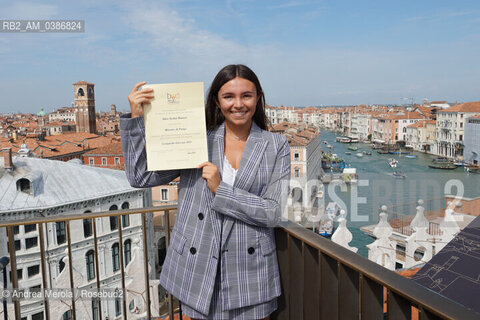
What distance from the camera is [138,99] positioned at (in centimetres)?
94

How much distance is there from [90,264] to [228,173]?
36.5ft

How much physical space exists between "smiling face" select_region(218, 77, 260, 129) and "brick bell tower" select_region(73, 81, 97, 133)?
126 ft

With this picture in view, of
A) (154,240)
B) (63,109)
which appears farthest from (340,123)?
(154,240)

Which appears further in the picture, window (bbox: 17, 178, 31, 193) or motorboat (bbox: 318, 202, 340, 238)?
motorboat (bbox: 318, 202, 340, 238)

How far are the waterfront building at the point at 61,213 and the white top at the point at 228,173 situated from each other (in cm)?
925

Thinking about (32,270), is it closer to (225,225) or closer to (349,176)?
(225,225)

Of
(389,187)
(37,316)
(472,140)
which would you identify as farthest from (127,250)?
(472,140)

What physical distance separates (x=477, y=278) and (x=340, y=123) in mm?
68387

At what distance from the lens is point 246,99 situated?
39.2 inches

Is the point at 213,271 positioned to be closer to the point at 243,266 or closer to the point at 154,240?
the point at 243,266

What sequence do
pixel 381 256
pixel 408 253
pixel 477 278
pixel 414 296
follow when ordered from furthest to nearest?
pixel 408 253 < pixel 381 256 < pixel 477 278 < pixel 414 296

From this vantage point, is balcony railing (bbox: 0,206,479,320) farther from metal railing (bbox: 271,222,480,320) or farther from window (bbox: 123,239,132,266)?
window (bbox: 123,239,132,266)

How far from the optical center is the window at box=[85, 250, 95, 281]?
1036 centimetres

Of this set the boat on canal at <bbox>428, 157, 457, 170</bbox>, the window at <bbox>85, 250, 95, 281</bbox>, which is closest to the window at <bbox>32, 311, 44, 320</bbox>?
the window at <bbox>85, 250, 95, 281</bbox>
